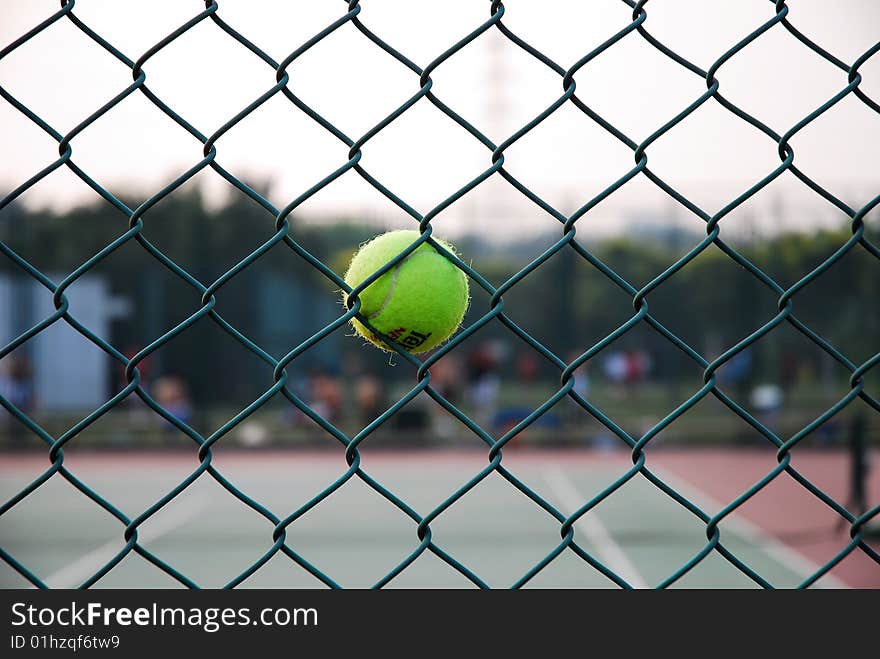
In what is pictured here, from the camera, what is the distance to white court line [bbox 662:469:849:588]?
571 cm

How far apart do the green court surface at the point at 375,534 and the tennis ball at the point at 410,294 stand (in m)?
3.91

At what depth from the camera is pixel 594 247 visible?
1352 centimetres

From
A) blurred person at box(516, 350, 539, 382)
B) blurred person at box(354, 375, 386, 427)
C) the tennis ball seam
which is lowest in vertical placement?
the tennis ball seam

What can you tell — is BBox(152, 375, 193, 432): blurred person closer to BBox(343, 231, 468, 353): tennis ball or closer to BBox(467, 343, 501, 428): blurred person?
BBox(467, 343, 501, 428): blurred person

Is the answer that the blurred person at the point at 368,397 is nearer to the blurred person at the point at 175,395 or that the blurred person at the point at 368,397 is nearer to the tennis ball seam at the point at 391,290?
the blurred person at the point at 175,395

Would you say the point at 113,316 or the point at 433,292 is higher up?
the point at 113,316

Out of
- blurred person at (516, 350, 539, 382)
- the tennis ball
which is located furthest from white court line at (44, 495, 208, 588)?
blurred person at (516, 350, 539, 382)

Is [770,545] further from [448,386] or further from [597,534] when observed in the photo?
[448,386]

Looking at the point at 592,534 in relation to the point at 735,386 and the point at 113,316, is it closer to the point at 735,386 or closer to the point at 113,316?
the point at 735,386

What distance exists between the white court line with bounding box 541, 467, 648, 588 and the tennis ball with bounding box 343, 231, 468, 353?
239 centimetres

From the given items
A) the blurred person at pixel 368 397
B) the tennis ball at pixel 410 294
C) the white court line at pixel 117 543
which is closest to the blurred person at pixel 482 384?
the blurred person at pixel 368 397
